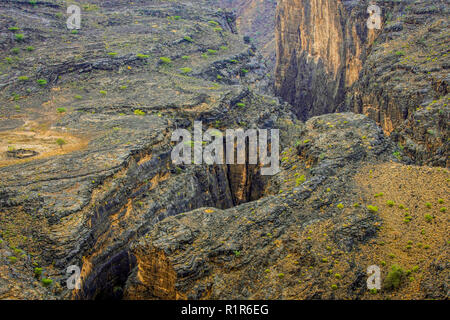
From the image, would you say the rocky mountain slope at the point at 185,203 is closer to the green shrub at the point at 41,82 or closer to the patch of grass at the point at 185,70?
the green shrub at the point at 41,82

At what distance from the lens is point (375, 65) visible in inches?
1828

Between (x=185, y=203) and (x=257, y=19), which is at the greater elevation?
(x=257, y=19)

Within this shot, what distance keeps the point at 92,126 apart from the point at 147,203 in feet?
33.5

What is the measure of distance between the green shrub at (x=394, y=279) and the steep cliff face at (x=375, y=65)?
17.0 metres

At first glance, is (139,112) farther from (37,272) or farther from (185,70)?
(37,272)

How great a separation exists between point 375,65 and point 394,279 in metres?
35.3

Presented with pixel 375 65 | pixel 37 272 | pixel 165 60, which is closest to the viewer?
pixel 37 272

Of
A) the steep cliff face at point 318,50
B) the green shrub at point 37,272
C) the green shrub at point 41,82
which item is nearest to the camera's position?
the green shrub at point 37,272

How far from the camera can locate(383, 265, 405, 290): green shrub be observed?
675 inches

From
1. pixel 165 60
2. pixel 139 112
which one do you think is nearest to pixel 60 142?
pixel 139 112

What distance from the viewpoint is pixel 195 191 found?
35.2 m

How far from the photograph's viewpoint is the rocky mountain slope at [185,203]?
63.3ft

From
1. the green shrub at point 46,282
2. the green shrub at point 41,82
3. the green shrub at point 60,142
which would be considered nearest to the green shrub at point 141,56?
the green shrub at point 41,82

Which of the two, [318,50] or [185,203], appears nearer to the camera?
[185,203]
